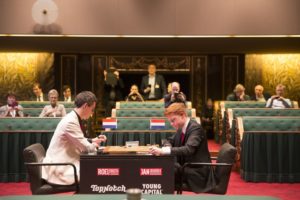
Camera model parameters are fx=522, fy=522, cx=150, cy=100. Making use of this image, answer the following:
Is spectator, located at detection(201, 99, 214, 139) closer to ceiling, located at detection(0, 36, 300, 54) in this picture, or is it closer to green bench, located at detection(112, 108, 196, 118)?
ceiling, located at detection(0, 36, 300, 54)

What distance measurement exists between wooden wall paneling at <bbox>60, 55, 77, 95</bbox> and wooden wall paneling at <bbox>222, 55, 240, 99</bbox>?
4244mm

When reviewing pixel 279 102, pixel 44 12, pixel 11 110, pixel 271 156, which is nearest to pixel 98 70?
pixel 44 12

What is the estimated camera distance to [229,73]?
14.8 meters

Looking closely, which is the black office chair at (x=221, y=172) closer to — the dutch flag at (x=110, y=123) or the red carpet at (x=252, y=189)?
the red carpet at (x=252, y=189)

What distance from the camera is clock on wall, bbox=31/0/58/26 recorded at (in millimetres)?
11844

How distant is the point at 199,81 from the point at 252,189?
319 inches

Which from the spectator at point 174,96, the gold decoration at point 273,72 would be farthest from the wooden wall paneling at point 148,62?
the spectator at point 174,96

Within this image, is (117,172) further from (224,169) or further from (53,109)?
(53,109)

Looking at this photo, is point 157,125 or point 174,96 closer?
point 157,125

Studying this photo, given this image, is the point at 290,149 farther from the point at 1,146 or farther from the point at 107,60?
the point at 107,60

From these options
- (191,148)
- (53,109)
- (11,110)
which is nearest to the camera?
(191,148)

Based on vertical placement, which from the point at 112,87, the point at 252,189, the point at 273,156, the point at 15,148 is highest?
the point at 112,87

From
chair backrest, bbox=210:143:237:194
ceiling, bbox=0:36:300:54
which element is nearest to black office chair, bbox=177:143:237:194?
chair backrest, bbox=210:143:237:194

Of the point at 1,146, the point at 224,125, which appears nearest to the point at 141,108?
the point at 224,125
